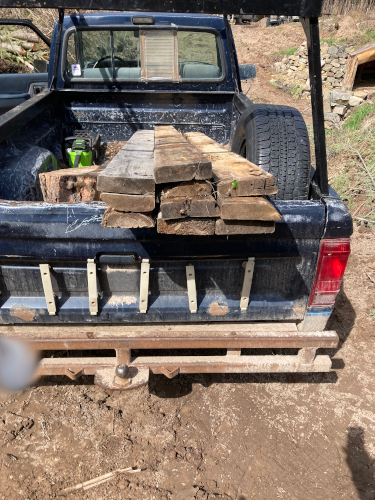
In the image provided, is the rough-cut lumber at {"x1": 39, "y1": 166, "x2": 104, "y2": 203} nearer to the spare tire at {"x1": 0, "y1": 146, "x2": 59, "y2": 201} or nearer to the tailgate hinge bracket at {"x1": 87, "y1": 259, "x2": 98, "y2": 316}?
the spare tire at {"x1": 0, "y1": 146, "x2": 59, "y2": 201}

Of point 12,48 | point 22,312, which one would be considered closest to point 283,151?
point 22,312

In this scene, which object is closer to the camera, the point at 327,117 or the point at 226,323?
the point at 226,323

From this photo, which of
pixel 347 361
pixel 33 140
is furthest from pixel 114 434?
pixel 33 140

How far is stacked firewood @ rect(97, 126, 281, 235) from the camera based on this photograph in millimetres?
1349

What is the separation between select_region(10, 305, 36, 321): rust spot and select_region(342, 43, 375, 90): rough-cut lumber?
31.6ft

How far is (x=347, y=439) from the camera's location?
2.24 meters

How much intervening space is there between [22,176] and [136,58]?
82.9 inches

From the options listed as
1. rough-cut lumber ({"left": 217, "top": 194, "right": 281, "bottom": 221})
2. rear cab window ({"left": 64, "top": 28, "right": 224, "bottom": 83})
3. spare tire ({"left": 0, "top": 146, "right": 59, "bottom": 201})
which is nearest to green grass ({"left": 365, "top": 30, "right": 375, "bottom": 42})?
rear cab window ({"left": 64, "top": 28, "right": 224, "bottom": 83})

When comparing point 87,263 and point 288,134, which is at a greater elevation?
point 288,134

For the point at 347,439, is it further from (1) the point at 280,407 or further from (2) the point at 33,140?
(2) the point at 33,140

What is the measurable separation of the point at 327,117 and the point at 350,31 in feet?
24.6

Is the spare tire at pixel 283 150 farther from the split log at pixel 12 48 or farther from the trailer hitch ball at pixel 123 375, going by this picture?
the split log at pixel 12 48

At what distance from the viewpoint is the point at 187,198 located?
53.8 inches

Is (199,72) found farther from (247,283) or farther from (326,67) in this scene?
(326,67)
